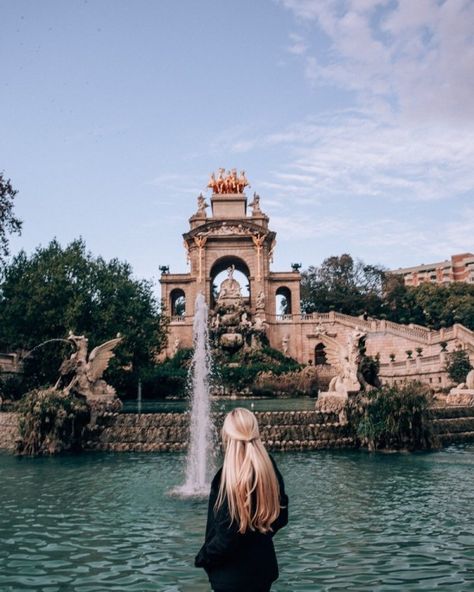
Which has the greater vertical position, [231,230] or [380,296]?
[231,230]

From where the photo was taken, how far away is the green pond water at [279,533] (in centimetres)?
741

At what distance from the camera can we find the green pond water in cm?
741

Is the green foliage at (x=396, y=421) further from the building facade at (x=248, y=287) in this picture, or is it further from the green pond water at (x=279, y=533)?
the building facade at (x=248, y=287)

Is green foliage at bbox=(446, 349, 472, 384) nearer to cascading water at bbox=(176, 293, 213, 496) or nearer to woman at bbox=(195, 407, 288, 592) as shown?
cascading water at bbox=(176, 293, 213, 496)

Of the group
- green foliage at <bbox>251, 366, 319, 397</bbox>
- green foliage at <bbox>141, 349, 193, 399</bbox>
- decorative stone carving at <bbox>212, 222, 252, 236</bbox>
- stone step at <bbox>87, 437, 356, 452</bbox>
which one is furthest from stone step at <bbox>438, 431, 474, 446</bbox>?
decorative stone carving at <bbox>212, 222, 252, 236</bbox>

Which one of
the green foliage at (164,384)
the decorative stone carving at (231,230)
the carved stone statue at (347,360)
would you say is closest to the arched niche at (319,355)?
the decorative stone carving at (231,230)

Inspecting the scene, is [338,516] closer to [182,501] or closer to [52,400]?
[182,501]

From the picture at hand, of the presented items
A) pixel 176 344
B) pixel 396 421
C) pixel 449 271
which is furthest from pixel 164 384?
pixel 449 271

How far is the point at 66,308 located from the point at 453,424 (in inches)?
763

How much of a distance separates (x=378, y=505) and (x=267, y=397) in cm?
3261

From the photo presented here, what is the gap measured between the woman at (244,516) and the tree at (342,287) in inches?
2693

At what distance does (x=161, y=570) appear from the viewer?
25.4ft

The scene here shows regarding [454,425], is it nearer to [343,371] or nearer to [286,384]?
[343,371]

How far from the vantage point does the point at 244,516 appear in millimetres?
3742
